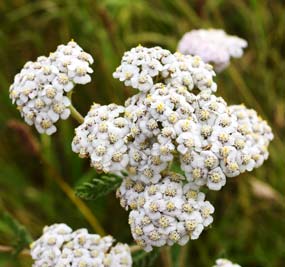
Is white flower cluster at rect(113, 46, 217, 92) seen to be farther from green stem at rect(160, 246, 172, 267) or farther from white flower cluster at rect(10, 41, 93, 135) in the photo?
green stem at rect(160, 246, 172, 267)

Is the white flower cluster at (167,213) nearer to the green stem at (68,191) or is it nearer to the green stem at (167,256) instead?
the green stem at (167,256)

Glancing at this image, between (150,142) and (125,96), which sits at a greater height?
(125,96)

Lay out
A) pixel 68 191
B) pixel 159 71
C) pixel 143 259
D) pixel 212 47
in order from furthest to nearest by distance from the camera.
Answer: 1. pixel 68 191
2. pixel 212 47
3. pixel 143 259
4. pixel 159 71

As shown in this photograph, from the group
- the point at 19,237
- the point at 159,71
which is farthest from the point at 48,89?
the point at 19,237

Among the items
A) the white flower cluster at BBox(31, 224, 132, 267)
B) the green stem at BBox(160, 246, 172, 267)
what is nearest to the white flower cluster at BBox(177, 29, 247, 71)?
the green stem at BBox(160, 246, 172, 267)

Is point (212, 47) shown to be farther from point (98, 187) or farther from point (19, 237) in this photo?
point (19, 237)

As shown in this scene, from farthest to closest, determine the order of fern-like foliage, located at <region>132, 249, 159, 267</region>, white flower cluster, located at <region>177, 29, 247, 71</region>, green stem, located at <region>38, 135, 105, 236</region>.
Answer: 1. green stem, located at <region>38, 135, 105, 236</region>
2. white flower cluster, located at <region>177, 29, 247, 71</region>
3. fern-like foliage, located at <region>132, 249, 159, 267</region>
